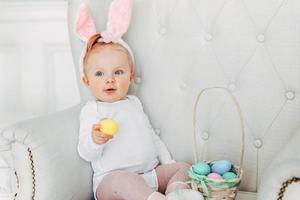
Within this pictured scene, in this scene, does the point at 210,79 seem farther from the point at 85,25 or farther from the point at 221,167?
the point at 85,25

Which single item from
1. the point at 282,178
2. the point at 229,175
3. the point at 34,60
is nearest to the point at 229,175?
the point at 229,175

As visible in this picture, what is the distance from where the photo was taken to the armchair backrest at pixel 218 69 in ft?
4.87

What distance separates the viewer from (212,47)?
1.56 meters

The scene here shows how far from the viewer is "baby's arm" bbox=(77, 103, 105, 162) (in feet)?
4.60

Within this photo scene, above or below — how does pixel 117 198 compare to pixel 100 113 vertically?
below

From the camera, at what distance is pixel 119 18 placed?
1.55 meters

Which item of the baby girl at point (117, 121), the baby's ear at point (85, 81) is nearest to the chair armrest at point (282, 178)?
the baby girl at point (117, 121)

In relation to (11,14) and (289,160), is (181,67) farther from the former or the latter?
(11,14)

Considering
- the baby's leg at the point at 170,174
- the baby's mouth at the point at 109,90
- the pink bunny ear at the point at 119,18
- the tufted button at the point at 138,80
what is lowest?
the baby's leg at the point at 170,174

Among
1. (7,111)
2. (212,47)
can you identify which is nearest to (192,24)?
(212,47)

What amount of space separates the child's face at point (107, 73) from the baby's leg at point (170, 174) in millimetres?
251

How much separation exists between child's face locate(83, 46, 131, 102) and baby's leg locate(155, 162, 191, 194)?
25cm

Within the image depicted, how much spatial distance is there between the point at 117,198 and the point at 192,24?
1.89 feet

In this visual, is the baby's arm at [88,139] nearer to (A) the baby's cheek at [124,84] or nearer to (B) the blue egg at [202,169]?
(A) the baby's cheek at [124,84]
